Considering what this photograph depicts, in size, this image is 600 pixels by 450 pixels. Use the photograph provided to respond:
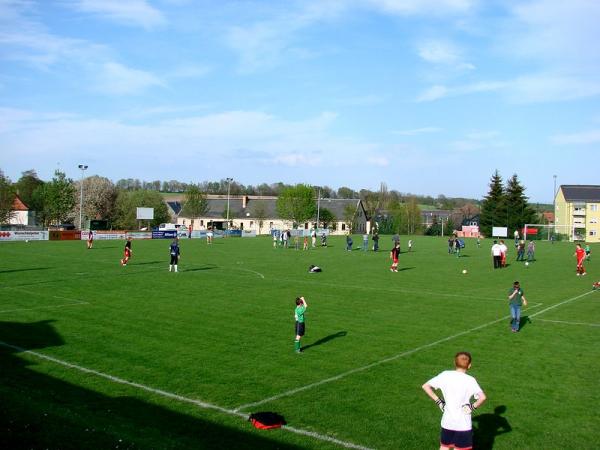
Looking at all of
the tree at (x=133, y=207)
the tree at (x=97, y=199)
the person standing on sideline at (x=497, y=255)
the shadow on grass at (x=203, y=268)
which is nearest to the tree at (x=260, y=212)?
the tree at (x=133, y=207)

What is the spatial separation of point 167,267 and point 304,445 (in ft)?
88.8

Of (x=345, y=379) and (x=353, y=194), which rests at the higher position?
(x=353, y=194)

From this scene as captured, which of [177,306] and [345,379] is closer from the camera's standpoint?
[345,379]

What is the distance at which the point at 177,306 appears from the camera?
21156 millimetres

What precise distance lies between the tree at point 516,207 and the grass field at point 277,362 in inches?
2743

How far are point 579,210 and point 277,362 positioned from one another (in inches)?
4402

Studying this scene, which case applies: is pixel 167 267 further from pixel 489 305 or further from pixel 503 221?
pixel 503 221

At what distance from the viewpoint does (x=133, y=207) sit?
10869 centimetres

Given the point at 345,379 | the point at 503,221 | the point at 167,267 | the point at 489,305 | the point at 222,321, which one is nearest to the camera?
the point at 345,379

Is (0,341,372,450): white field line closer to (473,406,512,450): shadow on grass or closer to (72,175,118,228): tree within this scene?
(473,406,512,450): shadow on grass

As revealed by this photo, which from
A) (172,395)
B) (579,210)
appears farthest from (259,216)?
(172,395)

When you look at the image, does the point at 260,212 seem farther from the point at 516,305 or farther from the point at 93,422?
the point at 93,422

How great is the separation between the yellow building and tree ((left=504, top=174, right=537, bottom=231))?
10.3m

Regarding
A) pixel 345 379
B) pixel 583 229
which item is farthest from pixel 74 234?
pixel 583 229
